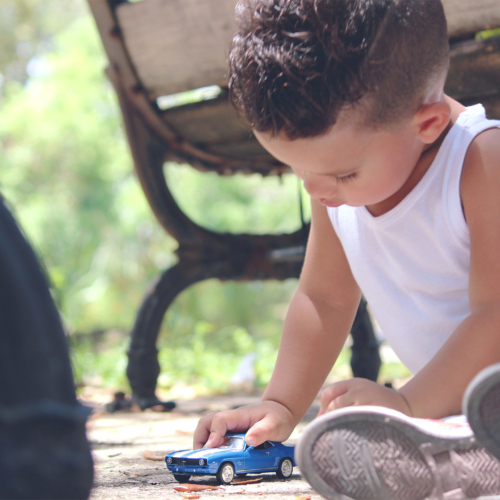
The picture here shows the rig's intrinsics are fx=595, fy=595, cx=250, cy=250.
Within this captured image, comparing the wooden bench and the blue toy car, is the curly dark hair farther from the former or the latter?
the wooden bench

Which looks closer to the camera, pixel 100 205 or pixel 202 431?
pixel 202 431

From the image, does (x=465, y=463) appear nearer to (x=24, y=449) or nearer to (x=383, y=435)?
(x=383, y=435)

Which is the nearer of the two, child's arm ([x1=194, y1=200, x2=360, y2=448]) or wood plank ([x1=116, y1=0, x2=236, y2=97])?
child's arm ([x1=194, y1=200, x2=360, y2=448])

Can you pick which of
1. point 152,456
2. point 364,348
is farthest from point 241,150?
point 152,456

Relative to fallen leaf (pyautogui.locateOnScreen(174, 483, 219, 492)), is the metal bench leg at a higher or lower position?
lower

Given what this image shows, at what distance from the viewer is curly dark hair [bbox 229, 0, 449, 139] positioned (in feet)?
2.71

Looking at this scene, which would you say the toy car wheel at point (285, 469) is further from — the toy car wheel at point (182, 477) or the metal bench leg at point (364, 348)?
the metal bench leg at point (364, 348)

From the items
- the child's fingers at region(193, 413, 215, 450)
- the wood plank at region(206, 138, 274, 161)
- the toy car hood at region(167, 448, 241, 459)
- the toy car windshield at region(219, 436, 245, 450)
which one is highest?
the wood plank at region(206, 138, 274, 161)

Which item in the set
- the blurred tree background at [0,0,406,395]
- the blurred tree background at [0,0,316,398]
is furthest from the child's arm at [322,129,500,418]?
the blurred tree background at [0,0,316,398]

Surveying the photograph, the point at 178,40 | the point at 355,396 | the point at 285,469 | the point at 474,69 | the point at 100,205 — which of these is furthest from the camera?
the point at 100,205

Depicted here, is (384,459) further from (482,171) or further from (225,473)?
(482,171)

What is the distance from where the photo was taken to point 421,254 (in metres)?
1.15

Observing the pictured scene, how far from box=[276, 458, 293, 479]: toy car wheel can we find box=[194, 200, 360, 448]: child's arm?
4 cm

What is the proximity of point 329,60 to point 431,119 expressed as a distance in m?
0.23
